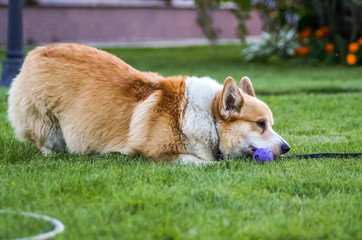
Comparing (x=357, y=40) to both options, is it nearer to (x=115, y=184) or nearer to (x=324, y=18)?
(x=324, y=18)

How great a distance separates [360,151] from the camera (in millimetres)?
5156

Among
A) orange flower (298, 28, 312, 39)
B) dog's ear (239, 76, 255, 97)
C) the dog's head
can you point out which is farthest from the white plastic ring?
orange flower (298, 28, 312, 39)

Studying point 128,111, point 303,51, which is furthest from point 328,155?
point 303,51

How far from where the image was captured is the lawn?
304 cm

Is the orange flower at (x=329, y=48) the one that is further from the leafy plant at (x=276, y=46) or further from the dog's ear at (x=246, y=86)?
the dog's ear at (x=246, y=86)

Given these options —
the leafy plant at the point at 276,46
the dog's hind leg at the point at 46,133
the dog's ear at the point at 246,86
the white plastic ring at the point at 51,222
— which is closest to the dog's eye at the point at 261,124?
the dog's ear at the point at 246,86

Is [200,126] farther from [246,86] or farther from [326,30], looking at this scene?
[326,30]

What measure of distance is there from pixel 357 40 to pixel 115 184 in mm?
11039

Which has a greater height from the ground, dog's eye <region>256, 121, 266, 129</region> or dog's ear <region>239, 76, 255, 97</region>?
dog's ear <region>239, 76, 255, 97</region>

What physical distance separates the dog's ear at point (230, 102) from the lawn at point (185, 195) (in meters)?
0.35

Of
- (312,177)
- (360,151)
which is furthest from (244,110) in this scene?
(360,151)

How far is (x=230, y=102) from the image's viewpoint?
15.2ft

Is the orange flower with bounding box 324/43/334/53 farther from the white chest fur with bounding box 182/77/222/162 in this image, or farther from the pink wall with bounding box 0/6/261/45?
the pink wall with bounding box 0/6/261/45

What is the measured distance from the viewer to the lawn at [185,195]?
304 cm
